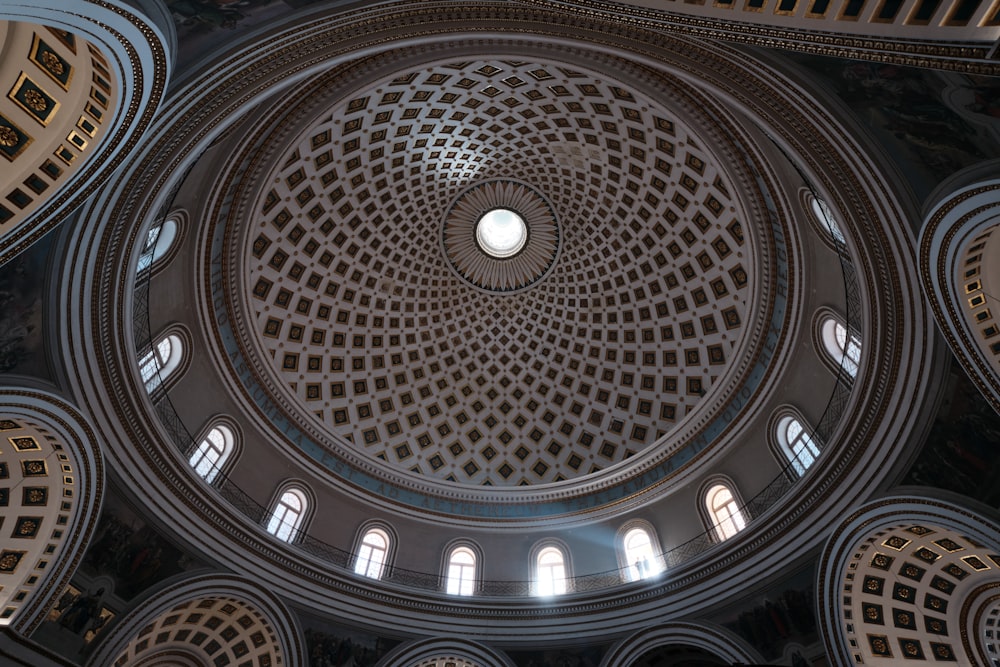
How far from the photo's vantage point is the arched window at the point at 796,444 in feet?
59.4

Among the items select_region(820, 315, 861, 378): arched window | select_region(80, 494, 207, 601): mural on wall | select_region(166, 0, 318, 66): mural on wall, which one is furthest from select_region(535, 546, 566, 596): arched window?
select_region(166, 0, 318, 66): mural on wall

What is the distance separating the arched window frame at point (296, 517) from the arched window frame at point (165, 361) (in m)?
5.17

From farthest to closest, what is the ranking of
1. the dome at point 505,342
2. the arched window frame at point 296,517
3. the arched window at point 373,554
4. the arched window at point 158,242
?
the arched window at point 373,554
the arched window frame at point 296,517
the arched window at point 158,242
the dome at point 505,342

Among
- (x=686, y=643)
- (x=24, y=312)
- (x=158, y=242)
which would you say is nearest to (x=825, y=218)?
(x=686, y=643)

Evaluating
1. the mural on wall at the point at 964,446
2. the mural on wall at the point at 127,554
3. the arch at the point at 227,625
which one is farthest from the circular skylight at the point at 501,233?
the mural on wall at the point at 964,446

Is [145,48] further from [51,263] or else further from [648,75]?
[648,75]

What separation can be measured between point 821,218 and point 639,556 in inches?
489

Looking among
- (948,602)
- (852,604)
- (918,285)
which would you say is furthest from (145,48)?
(948,602)

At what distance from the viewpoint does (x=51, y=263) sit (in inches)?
468

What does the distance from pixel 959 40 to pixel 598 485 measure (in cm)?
1964

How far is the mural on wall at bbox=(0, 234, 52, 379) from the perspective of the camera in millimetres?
11250

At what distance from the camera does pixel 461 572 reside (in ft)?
73.1

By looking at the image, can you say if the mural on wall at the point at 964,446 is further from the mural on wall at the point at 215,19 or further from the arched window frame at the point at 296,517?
the arched window frame at the point at 296,517

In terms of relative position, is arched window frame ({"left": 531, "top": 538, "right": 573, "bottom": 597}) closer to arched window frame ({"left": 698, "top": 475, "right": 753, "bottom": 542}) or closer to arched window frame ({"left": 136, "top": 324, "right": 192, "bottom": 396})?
arched window frame ({"left": 698, "top": 475, "right": 753, "bottom": 542})
